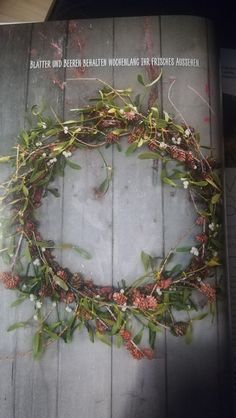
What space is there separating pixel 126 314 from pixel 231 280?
5.6 inches

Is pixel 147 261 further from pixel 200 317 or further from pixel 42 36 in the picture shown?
pixel 42 36

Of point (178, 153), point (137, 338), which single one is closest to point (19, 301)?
point (137, 338)

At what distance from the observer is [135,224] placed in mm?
456

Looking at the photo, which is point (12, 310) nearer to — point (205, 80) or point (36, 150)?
point (36, 150)

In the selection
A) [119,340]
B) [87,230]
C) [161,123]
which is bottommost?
[119,340]

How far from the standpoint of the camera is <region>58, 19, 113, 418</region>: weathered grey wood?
44 centimetres

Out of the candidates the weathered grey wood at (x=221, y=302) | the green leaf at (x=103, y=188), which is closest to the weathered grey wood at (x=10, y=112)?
the green leaf at (x=103, y=188)

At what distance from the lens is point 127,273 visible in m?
0.45

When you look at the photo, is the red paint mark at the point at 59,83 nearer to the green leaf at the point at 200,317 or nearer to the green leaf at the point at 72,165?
the green leaf at the point at 72,165

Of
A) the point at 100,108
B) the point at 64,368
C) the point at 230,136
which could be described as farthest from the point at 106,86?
the point at 64,368

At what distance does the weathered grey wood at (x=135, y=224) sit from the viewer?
44cm

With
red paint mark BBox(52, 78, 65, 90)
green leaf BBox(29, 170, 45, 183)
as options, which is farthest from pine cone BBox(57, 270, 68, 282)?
red paint mark BBox(52, 78, 65, 90)

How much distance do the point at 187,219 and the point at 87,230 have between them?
0.11 m

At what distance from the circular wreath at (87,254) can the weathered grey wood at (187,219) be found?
13 millimetres
